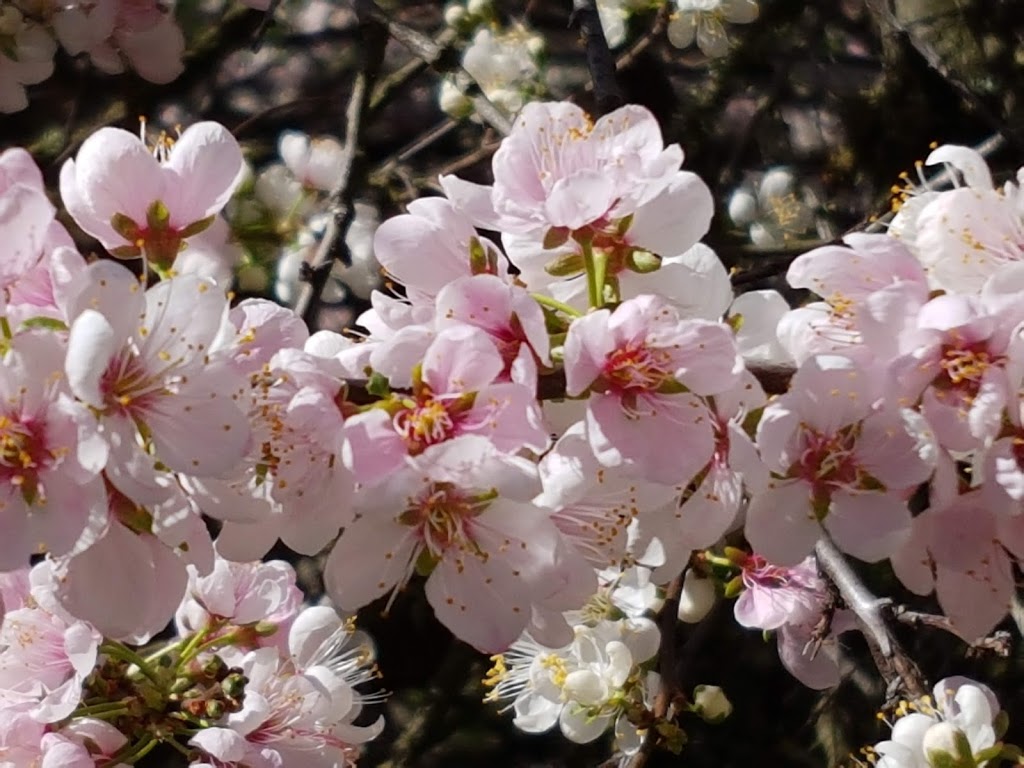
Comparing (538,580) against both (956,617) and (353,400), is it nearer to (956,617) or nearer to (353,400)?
(353,400)

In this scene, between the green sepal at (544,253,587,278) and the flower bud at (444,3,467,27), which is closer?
the green sepal at (544,253,587,278)

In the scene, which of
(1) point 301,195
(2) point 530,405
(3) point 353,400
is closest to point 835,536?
(2) point 530,405

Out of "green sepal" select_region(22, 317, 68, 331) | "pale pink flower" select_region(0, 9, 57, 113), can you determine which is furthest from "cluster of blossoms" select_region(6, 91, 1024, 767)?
"pale pink flower" select_region(0, 9, 57, 113)

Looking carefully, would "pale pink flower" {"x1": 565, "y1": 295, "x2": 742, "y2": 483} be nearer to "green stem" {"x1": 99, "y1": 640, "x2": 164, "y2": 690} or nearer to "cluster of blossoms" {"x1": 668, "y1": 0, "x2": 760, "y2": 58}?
"green stem" {"x1": 99, "y1": 640, "x2": 164, "y2": 690}

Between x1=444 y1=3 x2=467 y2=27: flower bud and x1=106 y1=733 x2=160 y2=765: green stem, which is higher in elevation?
x1=444 y1=3 x2=467 y2=27: flower bud

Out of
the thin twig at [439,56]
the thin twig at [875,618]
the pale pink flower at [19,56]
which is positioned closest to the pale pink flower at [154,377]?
the thin twig at [875,618]

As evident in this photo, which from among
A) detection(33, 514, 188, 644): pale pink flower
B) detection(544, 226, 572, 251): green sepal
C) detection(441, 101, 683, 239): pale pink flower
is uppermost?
detection(441, 101, 683, 239): pale pink flower

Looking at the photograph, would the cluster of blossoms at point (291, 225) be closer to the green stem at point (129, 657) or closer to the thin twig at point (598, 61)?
the thin twig at point (598, 61)
